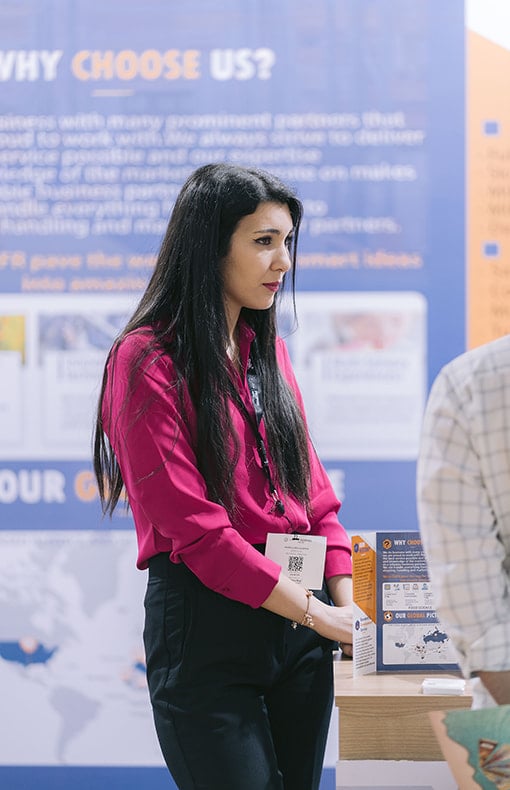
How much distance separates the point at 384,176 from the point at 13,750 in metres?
2.11

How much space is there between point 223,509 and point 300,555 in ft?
0.68

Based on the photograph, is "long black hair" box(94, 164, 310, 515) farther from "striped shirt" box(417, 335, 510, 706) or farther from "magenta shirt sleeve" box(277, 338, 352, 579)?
"striped shirt" box(417, 335, 510, 706)

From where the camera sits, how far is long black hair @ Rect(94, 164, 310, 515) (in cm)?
186

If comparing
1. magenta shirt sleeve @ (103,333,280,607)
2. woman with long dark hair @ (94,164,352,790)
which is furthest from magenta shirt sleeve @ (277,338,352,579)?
magenta shirt sleeve @ (103,333,280,607)

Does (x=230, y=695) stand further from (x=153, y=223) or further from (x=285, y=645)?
(x=153, y=223)

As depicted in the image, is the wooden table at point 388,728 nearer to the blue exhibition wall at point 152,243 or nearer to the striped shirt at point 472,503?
the striped shirt at point 472,503

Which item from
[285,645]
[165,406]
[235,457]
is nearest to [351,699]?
[285,645]

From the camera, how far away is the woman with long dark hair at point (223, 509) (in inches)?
70.4

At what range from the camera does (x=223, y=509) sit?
1.80 m

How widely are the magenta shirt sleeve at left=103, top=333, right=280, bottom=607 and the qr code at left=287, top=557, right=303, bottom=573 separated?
0.32ft

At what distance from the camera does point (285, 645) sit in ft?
6.15

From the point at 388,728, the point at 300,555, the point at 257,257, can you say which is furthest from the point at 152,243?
the point at 388,728

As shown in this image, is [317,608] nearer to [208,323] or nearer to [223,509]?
[223,509]

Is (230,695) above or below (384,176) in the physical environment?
below
